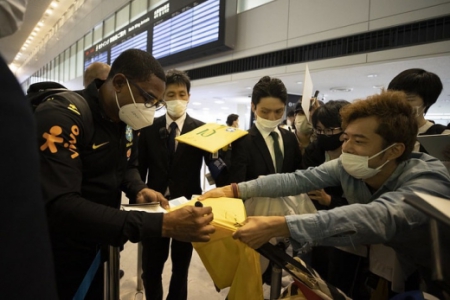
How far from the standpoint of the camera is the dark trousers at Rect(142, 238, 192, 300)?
5.61 feet

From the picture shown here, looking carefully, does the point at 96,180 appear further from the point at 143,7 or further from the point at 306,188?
the point at 143,7

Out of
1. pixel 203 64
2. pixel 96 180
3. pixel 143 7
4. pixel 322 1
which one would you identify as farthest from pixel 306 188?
pixel 143 7

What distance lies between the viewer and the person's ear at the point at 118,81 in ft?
3.88

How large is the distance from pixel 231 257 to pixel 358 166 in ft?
2.33

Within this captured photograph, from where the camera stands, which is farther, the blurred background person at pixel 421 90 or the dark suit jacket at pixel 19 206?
the blurred background person at pixel 421 90

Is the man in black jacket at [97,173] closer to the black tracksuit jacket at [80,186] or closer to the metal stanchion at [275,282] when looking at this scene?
the black tracksuit jacket at [80,186]

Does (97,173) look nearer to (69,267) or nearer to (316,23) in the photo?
(69,267)

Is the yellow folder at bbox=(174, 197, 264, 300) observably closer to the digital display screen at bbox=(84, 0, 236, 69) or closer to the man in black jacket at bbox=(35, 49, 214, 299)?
the man in black jacket at bbox=(35, 49, 214, 299)

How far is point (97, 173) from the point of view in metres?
1.12

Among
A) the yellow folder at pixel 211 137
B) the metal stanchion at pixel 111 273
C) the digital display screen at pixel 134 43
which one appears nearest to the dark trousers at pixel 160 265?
the metal stanchion at pixel 111 273

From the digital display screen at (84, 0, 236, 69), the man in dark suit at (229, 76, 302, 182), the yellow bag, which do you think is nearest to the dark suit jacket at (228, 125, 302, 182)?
the man in dark suit at (229, 76, 302, 182)

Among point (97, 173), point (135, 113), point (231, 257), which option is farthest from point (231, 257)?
point (135, 113)

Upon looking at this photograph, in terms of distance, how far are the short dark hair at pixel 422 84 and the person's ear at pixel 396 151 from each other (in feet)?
2.41

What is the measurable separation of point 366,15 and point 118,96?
→ 4107 millimetres
